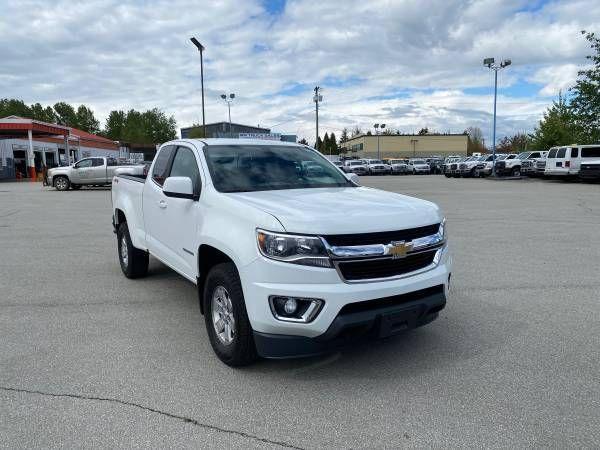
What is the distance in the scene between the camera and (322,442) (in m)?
2.93

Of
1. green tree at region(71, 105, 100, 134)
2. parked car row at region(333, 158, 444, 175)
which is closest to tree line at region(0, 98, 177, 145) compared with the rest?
green tree at region(71, 105, 100, 134)

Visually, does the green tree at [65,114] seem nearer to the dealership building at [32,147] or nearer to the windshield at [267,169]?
the dealership building at [32,147]

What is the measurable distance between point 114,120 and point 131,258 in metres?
129

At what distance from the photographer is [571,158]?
28.8 meters

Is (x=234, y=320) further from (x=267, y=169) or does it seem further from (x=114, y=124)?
(x=114, y=124)

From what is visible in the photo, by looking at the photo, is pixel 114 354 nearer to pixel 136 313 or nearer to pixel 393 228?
pixel 136 313

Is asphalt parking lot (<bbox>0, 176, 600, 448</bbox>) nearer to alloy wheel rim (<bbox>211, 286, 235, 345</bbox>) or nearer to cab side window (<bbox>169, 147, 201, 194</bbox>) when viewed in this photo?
alloy wheel rim (<bbox>211, 286, 235, 345</bbox>)

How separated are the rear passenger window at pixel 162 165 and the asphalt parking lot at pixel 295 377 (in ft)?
4.54

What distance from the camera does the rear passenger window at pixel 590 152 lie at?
28078 millimetres

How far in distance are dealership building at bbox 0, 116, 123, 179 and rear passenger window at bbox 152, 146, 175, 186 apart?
1328 inches

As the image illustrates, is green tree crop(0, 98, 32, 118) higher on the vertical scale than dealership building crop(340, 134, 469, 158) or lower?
higher

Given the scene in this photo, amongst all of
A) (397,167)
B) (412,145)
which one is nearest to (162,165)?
(397,167)

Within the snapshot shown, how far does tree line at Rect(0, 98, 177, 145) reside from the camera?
110 metres

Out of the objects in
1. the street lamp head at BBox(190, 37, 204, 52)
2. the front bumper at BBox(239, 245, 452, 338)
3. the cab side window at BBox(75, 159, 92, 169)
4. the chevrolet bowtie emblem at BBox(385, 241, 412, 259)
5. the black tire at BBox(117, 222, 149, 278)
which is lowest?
the black tire at BBox(117, 222, 149, 278)
